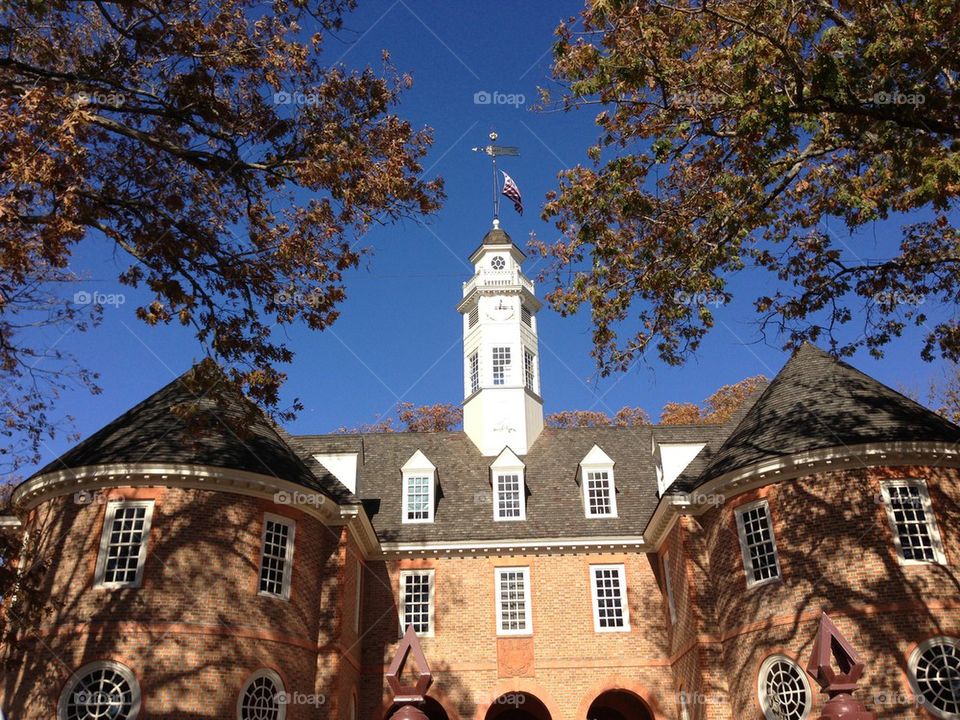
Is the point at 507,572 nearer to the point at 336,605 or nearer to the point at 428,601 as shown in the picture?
the point at 428,601

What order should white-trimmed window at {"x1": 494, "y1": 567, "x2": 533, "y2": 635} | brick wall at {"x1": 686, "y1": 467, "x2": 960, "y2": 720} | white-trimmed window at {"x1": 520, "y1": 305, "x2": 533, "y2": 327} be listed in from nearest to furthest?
brick wall at {"x1": 686, "y1": 467, "x2": 960, "y2": 720} → white-trimmed window at {"x1": 494, "y1": 567, "x2": 533, "y2": 635} → white-trimmed window at {"x1": 520, "y1": 305, "x2": 533, "y2": 327}

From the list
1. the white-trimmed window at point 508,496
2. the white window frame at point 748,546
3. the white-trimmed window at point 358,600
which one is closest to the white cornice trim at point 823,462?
the white window frame at point 748,546

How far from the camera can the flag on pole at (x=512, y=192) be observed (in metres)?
30.5

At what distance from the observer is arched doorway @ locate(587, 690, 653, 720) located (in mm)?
24953

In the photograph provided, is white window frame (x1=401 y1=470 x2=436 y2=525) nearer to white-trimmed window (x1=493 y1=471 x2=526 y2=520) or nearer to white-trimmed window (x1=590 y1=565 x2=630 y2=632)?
white-trimmed window (x1=493 y1=471 x2=526 y2=520)

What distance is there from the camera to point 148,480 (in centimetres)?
1814

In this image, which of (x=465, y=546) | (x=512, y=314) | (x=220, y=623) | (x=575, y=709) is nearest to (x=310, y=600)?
(x=220, y=623)

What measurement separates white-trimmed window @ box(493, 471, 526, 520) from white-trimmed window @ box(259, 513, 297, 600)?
8.20m

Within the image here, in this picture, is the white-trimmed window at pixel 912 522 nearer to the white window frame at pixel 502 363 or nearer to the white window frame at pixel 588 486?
the white window frame at pixel 588 486

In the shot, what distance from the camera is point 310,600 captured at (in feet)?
65.3

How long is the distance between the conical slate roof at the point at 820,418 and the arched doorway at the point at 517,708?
7689 mm

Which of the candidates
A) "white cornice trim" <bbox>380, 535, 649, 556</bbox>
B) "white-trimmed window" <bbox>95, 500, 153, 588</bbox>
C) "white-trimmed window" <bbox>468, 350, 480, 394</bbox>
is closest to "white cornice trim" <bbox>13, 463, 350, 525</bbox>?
"white-trimmed window" <bbox>95, 500, 153, 588</bbox>

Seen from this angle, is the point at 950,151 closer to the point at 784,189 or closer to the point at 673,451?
the point at 784,189

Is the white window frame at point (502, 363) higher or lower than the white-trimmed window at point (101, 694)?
higher
